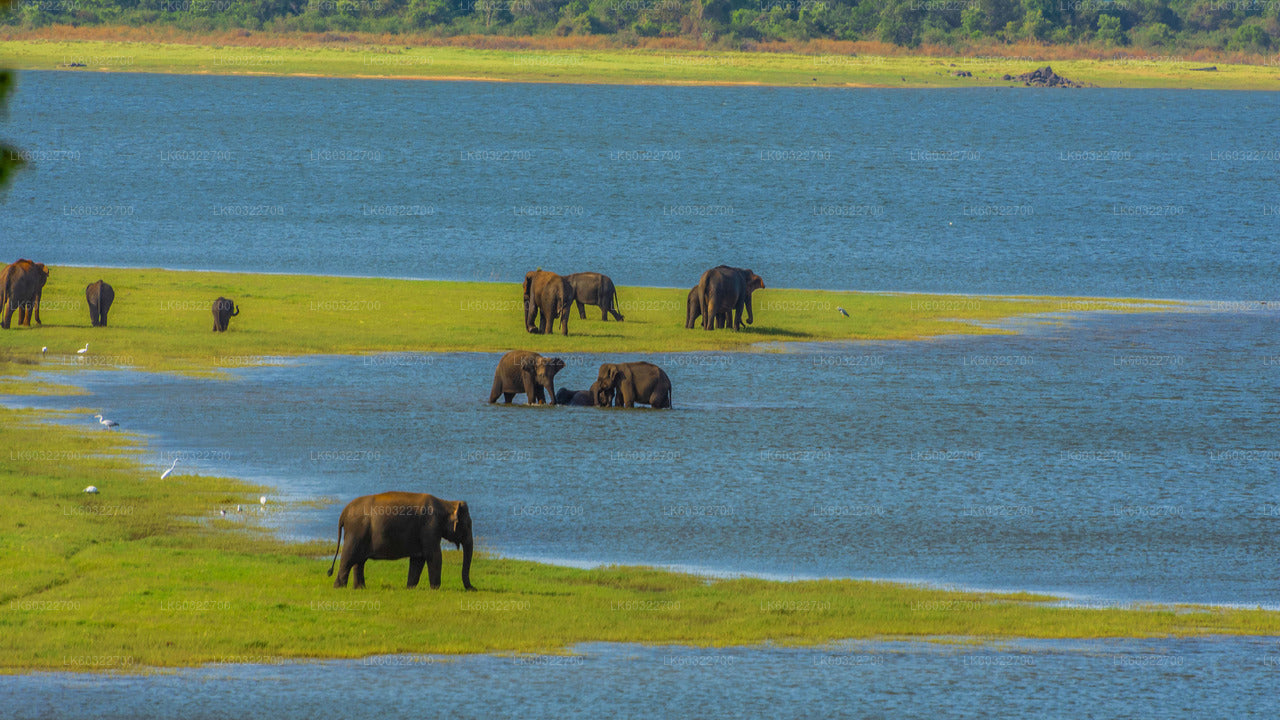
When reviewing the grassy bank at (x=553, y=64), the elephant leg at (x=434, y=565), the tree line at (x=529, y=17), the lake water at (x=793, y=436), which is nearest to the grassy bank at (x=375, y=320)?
the lake water at (x=793, y=436)

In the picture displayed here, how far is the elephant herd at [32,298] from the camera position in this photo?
3609 centimetres

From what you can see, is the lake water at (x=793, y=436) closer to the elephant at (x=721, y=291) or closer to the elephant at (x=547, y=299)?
the elephant at (x=547, y=299)

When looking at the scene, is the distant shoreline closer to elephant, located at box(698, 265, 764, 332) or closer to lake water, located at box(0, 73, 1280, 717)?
lake water, located at box(0, 73, 1280, 717)

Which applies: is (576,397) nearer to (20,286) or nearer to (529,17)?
(20,286)

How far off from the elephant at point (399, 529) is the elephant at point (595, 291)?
865 inches

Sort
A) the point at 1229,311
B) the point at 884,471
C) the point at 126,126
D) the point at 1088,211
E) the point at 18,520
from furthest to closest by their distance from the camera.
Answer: the point at 126,126
the point at 1088,211
the point at 1229,311
the point at 884,471
the point at 18,520

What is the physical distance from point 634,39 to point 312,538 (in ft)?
535

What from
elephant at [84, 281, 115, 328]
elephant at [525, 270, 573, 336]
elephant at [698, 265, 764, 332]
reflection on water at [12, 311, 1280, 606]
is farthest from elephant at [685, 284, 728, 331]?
elephant at [84, 281, 115, 328]

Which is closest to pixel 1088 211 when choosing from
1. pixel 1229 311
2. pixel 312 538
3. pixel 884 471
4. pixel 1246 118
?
pixel 1229 311

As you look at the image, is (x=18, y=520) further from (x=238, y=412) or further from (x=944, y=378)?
(x=944, y=378)

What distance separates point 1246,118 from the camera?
19612 cm

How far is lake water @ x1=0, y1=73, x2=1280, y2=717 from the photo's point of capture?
1639cm

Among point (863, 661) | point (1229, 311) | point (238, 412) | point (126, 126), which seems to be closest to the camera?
point (863, 661)

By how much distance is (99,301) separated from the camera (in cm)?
3759
